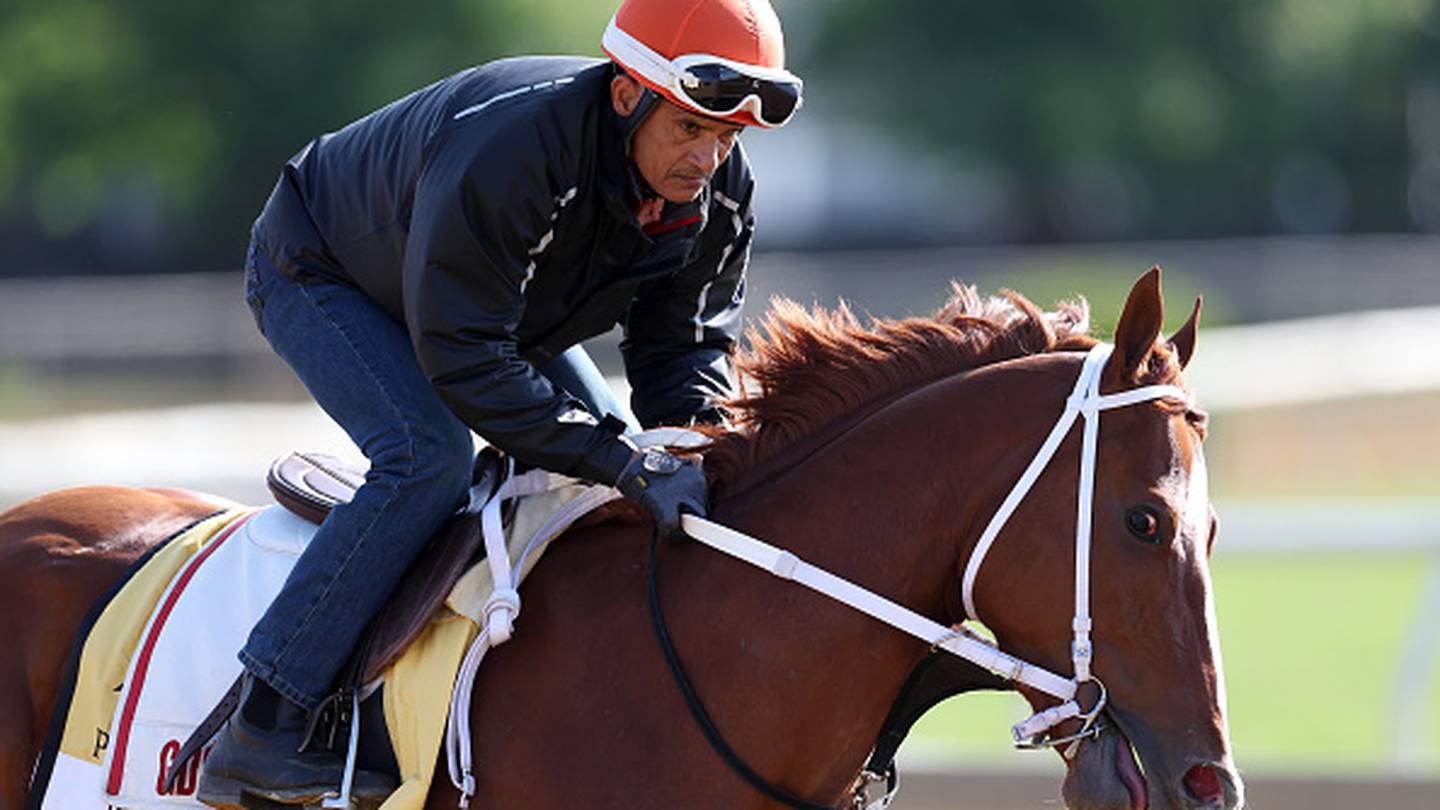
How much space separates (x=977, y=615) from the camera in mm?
3553

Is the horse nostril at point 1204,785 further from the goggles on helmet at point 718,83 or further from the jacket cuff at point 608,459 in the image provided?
the goggles on helmet at point 718,83

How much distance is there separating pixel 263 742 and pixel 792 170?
37.0m

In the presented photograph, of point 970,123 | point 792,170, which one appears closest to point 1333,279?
point 970,123

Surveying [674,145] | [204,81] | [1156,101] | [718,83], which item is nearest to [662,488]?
[674,145]

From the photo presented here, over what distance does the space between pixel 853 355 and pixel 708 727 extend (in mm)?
735

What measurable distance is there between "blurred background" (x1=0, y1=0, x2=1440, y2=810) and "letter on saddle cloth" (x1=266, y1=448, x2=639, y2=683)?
1477 cm

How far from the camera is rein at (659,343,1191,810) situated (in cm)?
341

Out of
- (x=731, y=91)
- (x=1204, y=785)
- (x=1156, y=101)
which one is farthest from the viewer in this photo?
(x=1156, y=101)

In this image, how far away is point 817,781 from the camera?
3.60 metres

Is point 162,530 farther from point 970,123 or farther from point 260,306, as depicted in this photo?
point 970,123

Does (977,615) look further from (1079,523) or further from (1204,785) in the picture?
(1204,785)

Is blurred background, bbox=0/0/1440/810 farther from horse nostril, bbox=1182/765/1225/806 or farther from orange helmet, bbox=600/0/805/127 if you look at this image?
horse nostril, bbox=1182/765/1225/806

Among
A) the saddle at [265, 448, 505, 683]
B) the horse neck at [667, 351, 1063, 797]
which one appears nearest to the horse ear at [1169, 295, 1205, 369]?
the horse neck at [667, 351, 1063, 797]

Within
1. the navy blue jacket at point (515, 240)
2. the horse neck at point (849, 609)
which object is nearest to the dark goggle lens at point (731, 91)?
the navy blue jacket at point (515, 240)
